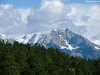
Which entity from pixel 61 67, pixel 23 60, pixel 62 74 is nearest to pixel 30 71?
pixel 23 60

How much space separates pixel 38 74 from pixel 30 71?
27.2 feet

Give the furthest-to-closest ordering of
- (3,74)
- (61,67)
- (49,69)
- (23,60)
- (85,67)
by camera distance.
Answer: (85,67), (61,67), (49,69), (23,60), (3,74)

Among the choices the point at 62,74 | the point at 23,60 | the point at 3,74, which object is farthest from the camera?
the point at 62,74

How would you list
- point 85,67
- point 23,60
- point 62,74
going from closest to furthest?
point 23,60 < point 62,74 < point 85,67

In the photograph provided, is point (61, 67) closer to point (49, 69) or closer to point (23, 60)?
point (49, 69)

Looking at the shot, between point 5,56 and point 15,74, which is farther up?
point 5,56

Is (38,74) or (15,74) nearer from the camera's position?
(15,74)

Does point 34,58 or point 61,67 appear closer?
point 34,58

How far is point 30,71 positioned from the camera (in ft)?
439

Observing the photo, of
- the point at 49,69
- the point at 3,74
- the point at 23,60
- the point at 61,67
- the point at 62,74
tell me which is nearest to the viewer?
the point at 3,74

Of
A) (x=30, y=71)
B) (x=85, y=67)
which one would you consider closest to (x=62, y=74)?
(x=30, y=71)

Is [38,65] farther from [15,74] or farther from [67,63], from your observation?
[67,63]

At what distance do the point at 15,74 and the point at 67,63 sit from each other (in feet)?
224

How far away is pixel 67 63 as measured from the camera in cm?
17688
